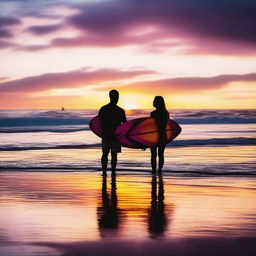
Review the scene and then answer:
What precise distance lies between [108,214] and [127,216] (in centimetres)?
36

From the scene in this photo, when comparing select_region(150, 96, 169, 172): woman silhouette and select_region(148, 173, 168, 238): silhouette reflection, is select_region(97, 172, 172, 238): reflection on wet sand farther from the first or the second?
select_region(150, 96, 169, 172): woman silhouette

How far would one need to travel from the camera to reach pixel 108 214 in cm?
838

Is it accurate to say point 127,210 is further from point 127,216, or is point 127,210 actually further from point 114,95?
point 114,95

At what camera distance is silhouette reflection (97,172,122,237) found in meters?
7.09

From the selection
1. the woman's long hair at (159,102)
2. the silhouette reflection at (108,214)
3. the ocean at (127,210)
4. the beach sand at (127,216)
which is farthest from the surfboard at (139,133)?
the silhouette reflection at (108,214)

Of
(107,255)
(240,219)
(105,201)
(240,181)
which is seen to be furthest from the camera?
(240,181)

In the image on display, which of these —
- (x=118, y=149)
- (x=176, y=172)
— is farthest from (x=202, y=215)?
(x=176, y=172)

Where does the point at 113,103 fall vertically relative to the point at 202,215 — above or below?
above

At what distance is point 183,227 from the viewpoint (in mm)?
7262

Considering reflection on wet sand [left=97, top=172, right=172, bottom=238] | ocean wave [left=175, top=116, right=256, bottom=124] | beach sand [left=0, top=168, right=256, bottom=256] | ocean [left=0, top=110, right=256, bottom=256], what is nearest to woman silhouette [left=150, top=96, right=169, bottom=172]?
ocean [left=0, top=110, right=256, bottom=256]

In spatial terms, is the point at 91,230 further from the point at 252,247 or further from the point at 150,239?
the point at 252,247

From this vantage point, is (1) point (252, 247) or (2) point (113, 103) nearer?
(1) point (252, 247)

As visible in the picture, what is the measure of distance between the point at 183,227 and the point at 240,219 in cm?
98

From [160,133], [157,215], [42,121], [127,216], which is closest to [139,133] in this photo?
[160,133]
